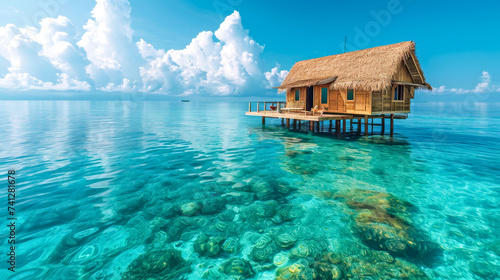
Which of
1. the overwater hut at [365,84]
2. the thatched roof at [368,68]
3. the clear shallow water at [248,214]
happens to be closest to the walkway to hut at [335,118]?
the overwater hut at [365,84]

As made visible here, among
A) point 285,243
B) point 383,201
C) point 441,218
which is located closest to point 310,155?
point 383,201

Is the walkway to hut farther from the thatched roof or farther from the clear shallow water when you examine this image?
the clear shallow water

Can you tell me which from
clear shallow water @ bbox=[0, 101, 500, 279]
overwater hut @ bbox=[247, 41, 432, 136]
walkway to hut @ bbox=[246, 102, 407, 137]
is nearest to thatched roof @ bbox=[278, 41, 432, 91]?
overwater hut @ bbox=[247, 41, 432, 136]

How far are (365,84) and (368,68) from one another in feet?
7.02

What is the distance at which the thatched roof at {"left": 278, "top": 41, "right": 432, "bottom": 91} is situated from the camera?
18375 millimetres

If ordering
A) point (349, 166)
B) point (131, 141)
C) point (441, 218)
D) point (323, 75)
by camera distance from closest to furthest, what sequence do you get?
point (441, 218) < point (349, 166) < point (131, 141) < point (323, 75)

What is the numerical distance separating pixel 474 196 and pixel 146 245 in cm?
1089

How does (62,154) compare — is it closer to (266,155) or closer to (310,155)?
(266,155)

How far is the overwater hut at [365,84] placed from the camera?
18.8 metres

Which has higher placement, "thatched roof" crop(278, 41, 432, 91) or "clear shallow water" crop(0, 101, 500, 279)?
"thatched roof" crop(278, 41, 432, 91)

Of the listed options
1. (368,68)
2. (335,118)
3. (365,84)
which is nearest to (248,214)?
(335,118)

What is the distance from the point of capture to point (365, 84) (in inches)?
729

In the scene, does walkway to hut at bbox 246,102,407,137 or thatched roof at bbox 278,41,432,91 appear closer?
thatched roof at bbox 278,41,432,91

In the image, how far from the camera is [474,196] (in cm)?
888
